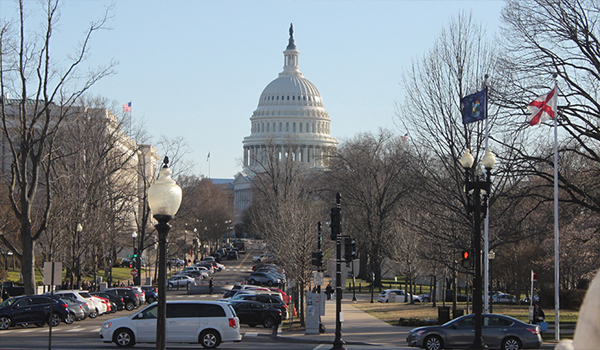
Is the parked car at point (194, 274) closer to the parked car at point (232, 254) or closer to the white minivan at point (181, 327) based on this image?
the parked car at point (232, 254)

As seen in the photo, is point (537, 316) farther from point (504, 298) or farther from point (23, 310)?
point (504, 298)

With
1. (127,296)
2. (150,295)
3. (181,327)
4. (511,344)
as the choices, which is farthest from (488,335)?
(150,295)

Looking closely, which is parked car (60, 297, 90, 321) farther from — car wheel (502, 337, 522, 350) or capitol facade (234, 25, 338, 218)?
capitol facade (234, 25, 338, 218)

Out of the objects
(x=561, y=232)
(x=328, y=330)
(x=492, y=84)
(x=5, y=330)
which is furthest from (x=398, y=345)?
(x=561, y=232)

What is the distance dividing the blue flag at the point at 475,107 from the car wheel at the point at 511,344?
758 cm

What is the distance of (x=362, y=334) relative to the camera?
29.6 m

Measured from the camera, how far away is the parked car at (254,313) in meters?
33.0

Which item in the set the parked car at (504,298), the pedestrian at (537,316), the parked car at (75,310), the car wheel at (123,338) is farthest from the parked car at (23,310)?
the parked car at (504,298)

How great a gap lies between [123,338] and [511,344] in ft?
38.8

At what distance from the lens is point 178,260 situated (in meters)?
93.8

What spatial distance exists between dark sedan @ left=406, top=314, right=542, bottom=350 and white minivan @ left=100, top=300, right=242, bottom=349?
6.09 m

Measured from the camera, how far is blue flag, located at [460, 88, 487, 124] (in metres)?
25.7

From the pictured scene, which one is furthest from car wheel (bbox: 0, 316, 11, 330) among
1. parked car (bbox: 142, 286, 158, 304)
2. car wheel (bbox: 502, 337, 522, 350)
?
car wheel (bbox: 502, 337, 522, 350)

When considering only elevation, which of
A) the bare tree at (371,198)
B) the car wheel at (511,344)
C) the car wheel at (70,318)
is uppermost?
the bare tree at (371,198)
